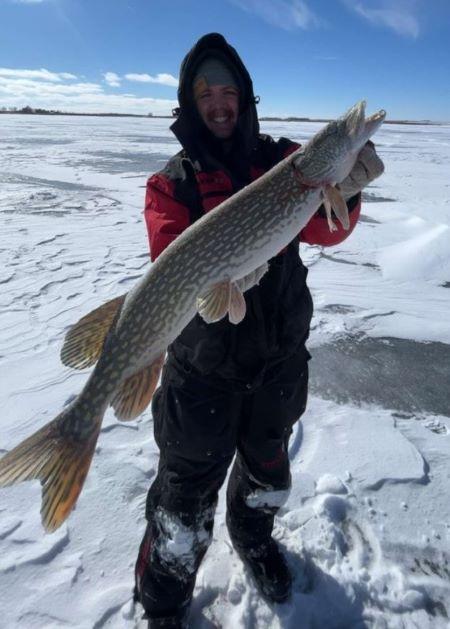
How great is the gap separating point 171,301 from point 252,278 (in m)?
0.34

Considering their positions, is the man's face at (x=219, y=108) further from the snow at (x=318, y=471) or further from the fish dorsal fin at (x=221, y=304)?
the snow at (x=318, y=471)

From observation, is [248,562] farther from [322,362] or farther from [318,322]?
[318,322]

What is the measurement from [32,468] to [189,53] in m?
1.88

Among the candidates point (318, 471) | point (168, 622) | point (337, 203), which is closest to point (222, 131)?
point (337, 203)

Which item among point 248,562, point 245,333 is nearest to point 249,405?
point 245,333

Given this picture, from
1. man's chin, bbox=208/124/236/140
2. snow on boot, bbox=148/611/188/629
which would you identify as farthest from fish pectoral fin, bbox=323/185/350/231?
snow on boot, bbox=148/611/188/629

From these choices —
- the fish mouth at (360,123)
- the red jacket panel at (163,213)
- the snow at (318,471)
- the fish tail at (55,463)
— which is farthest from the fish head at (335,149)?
the snow at (318,471)

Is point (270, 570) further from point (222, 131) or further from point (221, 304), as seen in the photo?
point (222, 131)

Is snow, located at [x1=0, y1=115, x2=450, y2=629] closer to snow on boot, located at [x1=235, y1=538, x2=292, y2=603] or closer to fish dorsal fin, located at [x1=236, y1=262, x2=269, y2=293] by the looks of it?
snow on boot, located at [x1=235, y1=538, x2=292, y2=603]

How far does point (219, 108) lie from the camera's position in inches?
74.6

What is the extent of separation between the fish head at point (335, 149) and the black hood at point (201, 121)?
10.5 inches

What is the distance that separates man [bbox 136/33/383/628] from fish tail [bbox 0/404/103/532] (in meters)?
0.33

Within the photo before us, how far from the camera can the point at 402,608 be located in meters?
1.60

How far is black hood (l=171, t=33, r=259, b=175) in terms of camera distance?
6.01 ft
